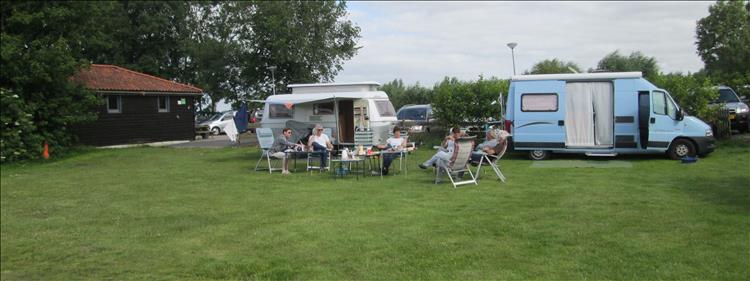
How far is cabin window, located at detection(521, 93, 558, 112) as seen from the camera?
13.7 meters

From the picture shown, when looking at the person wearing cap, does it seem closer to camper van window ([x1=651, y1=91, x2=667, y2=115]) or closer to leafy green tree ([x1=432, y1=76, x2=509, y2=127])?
leafy green tree ([x1=432, y1=76, x2=509, y2=127])

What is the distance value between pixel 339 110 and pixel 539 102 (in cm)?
587

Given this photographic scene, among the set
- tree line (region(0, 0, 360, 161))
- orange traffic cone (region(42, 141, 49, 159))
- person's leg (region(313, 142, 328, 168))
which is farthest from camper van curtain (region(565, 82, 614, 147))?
orange traffic cone (region(42, 141, 49, 159))

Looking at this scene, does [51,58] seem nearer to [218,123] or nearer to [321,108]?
[321,108]

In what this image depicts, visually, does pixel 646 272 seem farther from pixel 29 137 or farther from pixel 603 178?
pixel 603 178

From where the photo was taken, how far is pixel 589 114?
44.7ft

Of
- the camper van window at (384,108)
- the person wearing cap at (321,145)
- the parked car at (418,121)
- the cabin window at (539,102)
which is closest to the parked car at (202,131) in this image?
the parked car at (418,121)

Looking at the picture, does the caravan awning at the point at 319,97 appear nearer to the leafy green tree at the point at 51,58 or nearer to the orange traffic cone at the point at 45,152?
the leafy green tree at the point at 51,58

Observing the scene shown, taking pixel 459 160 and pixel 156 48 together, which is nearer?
pixel 459 160

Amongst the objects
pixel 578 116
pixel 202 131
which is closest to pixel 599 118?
pixel 578 116

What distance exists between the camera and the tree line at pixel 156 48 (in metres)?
17.0

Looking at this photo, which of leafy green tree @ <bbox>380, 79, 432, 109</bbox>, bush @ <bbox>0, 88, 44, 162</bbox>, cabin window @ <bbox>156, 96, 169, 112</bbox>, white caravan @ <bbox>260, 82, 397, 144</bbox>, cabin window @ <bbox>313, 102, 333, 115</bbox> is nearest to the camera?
bush @ <bbox>0, 88, 44, 162</bbox>

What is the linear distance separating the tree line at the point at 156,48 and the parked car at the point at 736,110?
16.8 m

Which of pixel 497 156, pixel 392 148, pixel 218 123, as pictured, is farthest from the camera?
pixel 218 123
